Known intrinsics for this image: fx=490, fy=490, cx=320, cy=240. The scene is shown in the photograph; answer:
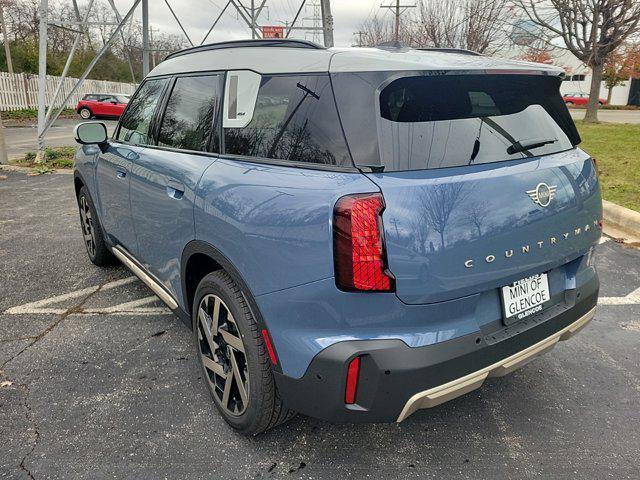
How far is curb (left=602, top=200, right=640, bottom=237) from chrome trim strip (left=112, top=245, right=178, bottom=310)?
5.13 meters

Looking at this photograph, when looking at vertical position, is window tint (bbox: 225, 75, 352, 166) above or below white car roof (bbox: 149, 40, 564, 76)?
below

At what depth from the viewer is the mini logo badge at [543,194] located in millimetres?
1948

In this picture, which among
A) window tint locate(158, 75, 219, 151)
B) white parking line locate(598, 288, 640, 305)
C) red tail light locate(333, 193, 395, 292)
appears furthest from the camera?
white parking line locate(598, 288, 640, 305)

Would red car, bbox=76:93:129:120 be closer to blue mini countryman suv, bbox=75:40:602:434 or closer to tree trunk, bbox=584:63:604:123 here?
tree trunk, bbox=584:63:604:123

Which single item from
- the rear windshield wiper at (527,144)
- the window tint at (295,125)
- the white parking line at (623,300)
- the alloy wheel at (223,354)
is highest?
the window tint at (295,125)

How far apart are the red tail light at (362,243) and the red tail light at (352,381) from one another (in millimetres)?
272

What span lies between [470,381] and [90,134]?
3.19 metres

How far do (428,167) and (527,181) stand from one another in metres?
0.44

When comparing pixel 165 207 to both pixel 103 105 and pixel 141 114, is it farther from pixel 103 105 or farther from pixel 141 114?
pixel 103 105

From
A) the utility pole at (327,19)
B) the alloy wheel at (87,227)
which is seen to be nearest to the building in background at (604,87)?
the utility pole at (327,19)

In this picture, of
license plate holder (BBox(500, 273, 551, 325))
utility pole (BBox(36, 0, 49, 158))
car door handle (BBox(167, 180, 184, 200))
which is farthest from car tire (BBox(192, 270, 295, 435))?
utility pole (BBox(36, 0, 49, 158))

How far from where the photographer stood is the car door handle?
8.27ft

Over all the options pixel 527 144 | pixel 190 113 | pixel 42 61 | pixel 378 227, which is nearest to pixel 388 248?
pixel 378 227

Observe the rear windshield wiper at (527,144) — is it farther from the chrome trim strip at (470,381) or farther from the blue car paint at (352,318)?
the chrome trim strip at (470,381)
